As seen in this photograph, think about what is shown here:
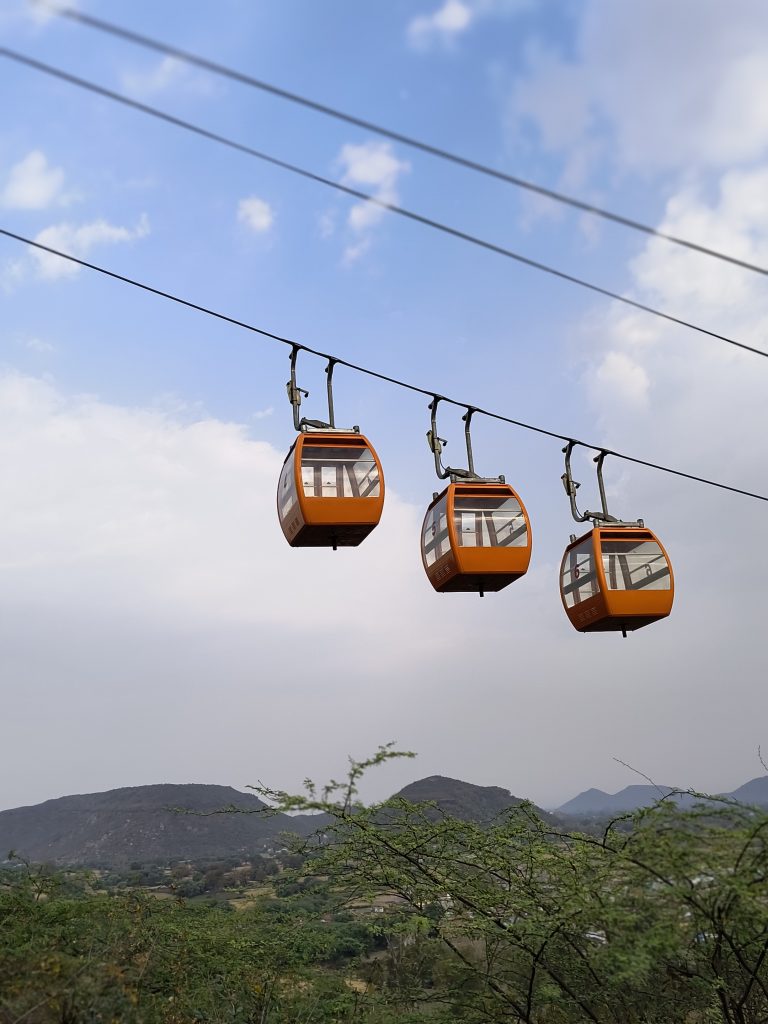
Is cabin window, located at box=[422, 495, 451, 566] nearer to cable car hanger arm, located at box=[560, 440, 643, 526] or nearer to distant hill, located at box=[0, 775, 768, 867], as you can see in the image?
cable car hanger arm, located at box=[560, 440, 643, 526]

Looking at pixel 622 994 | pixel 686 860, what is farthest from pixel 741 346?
pixel 622 994

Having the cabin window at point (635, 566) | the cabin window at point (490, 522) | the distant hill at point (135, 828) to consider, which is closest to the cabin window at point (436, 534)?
the cabin window at point (490, 522)

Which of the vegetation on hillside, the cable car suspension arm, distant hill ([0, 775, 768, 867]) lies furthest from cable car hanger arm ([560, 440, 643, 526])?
distant hill ([0, 775, 768, 867])

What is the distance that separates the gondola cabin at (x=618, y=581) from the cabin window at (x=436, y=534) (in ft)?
4.98

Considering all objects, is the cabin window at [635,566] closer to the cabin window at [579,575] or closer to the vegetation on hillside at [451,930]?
the cabin window at [579,575]

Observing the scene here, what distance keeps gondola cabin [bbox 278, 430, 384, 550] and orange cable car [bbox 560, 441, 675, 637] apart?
2.26 m

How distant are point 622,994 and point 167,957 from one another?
413 cm

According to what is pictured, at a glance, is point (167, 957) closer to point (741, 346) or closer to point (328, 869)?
point (328, 869)

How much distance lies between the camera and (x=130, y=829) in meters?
72.4

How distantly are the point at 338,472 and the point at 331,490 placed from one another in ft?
0.61

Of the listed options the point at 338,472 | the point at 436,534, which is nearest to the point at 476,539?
the point at 436,534

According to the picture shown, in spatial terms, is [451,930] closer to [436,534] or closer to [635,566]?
[436,534]

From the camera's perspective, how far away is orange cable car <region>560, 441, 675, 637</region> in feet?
24.1

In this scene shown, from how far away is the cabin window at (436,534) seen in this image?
6.90m
